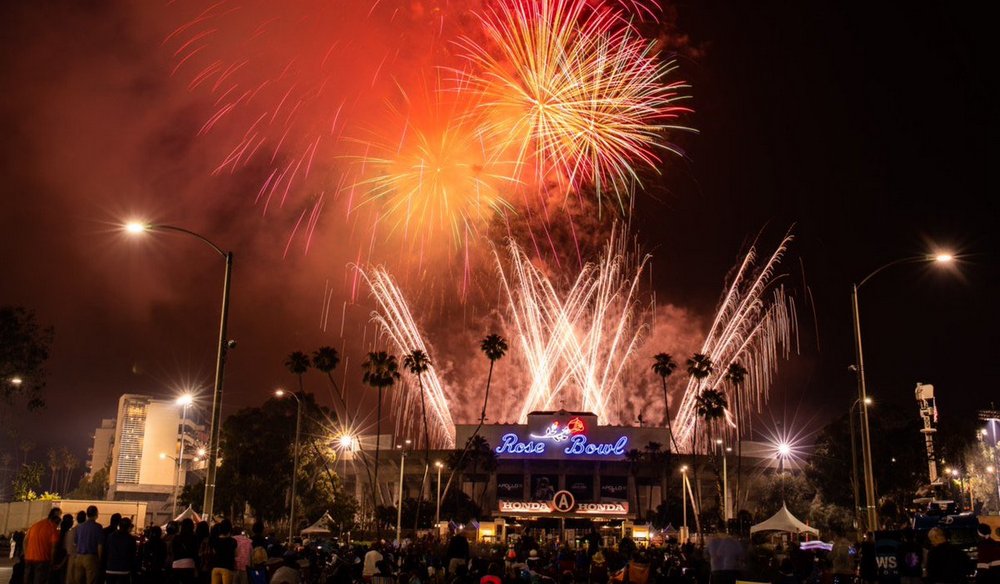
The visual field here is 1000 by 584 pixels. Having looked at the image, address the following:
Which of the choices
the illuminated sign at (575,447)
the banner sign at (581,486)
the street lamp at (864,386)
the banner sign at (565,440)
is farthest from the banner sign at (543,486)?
the street lamp at (864,386)

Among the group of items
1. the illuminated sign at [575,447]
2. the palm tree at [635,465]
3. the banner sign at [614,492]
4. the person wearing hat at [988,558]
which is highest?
the illuminated sign at [575,447]

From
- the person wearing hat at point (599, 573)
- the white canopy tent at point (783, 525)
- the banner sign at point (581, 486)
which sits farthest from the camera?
the banner sign at point (581, 486)

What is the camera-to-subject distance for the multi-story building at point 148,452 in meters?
136

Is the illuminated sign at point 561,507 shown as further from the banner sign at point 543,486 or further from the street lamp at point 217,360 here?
the street lamp at point 217,360

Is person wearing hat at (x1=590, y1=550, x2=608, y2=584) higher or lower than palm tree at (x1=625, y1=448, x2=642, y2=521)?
lower

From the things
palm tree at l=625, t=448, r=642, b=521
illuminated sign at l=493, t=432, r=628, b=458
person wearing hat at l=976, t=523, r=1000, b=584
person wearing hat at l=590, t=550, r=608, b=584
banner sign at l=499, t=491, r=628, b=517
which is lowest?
person wearing hat at l=590, t=550, r=608, b=584

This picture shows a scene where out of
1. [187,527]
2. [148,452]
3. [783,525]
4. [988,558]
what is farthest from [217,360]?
[148,452]

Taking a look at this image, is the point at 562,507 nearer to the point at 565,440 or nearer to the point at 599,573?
the point at 565,440

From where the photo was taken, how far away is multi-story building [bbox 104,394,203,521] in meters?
136

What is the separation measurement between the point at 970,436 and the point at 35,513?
77.5 metres

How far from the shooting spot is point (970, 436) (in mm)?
85875

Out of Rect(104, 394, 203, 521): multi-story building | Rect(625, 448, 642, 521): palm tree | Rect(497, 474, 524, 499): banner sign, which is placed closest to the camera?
Rect(625, 448, 642, 521): palm tree

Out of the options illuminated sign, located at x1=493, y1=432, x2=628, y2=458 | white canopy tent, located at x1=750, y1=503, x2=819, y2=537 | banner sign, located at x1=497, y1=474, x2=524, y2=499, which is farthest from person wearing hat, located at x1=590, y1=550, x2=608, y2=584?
banner sign, located at x1=497, y1=474, x2=524, y2=499

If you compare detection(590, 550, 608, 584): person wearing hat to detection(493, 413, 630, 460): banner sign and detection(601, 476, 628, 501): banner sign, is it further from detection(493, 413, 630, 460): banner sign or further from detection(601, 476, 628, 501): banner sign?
detection(493, 413, 630, 460): banner sign
